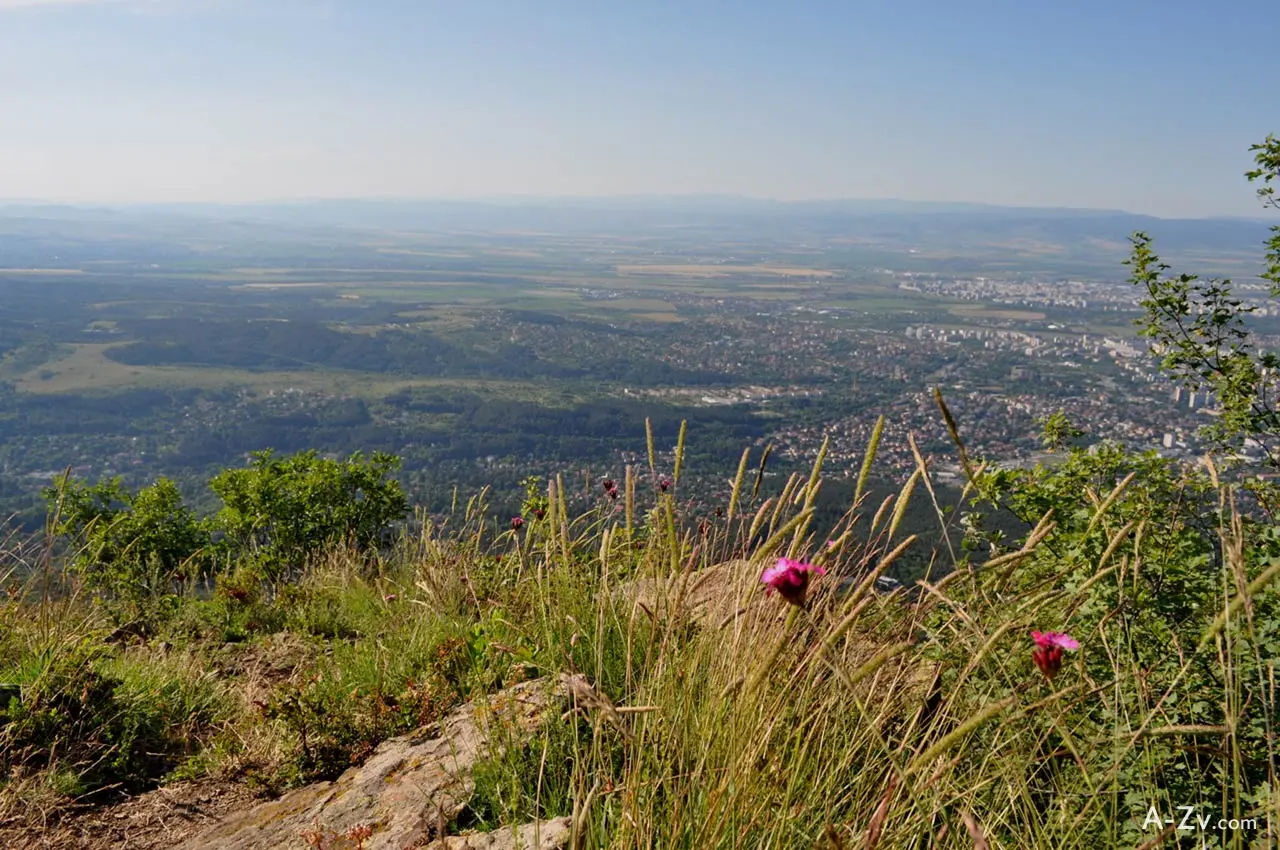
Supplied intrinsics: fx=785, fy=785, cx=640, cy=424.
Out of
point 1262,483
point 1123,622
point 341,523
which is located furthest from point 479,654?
point 341,523

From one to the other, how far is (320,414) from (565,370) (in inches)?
922

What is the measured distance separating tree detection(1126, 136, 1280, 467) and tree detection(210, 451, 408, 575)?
23.3 ft

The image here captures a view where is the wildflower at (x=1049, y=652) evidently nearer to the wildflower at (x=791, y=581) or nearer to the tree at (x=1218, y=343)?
the wildflower at (x=791, y=581)

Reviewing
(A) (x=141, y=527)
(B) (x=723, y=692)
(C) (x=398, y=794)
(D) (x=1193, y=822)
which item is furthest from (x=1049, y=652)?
(A) (x=141, y=527)

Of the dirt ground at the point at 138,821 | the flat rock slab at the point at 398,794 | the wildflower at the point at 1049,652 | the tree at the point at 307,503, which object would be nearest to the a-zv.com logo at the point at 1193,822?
the wildflower at the point at 1049,652

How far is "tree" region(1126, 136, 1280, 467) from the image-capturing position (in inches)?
171

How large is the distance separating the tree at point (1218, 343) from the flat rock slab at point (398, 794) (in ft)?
13.6

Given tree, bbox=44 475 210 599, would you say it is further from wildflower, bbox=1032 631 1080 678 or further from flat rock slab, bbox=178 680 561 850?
wildflower, bbox=1032 631 1080 678

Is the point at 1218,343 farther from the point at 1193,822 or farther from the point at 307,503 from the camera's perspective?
the point at 307,503

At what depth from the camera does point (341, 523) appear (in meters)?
8.55

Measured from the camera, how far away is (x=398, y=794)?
239 cm

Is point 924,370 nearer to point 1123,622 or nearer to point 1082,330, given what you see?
point 1082,330

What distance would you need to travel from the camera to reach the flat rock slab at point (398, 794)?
2221mm

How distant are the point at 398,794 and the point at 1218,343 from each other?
4973 millimetres
